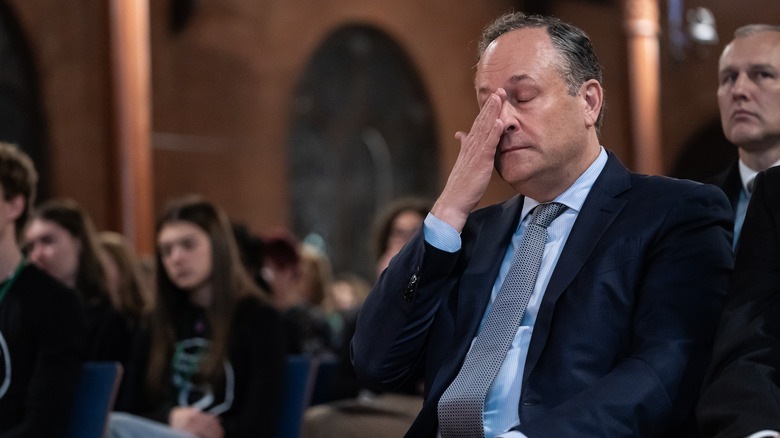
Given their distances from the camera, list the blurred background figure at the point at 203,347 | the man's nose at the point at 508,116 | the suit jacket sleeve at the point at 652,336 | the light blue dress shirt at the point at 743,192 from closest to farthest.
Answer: the suit jacket sleeve at the point at 652,336 < the man's nose at the point at 508,116 < the light blue dress shirt at the point at 743,192 < the blurred background figure at the point at 203,347

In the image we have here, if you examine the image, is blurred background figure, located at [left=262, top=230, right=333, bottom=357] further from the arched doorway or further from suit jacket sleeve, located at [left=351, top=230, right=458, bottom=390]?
the arched doorway

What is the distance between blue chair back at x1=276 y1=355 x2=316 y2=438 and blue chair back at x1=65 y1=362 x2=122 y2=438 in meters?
0.90

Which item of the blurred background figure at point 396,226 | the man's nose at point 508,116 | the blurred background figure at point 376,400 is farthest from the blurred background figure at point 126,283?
the man's nose at point 508,116

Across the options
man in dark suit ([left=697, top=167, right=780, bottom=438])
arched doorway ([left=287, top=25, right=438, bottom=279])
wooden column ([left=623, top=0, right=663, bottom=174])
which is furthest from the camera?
wooden column ([left=623, top=0, right=663, bottom=174])

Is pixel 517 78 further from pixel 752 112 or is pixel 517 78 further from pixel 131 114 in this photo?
pixel 131 114

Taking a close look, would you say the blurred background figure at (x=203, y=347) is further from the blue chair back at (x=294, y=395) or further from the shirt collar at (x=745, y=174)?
the shirt collar at (x=745, y=174)

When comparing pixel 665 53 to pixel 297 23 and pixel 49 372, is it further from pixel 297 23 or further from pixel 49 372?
pixel 49 372

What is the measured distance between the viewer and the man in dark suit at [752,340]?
189cm

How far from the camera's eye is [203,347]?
14.7 feet

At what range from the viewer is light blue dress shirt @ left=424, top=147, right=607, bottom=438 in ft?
7.39

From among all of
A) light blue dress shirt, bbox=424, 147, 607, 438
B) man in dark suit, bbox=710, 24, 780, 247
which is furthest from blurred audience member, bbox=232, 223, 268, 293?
light blue dress shirt, bbox=424, 147, 607, 438

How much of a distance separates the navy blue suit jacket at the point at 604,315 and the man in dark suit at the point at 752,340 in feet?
0.29

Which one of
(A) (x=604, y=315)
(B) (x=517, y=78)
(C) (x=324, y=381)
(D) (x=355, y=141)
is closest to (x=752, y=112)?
(B) (x=517, y=78)

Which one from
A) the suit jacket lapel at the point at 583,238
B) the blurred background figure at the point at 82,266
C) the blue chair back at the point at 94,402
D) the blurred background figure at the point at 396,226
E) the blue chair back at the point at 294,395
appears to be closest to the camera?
the suit jacket lapel at the point at 583,238
